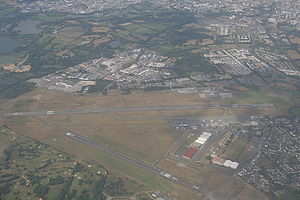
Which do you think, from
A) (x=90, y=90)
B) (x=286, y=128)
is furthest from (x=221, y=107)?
(x=90, y=90)

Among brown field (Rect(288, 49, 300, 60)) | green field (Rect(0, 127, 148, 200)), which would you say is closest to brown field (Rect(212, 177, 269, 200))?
green field (Rect(0, 127, 148, 200))

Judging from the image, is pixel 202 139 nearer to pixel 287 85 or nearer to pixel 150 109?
pixel 150 109

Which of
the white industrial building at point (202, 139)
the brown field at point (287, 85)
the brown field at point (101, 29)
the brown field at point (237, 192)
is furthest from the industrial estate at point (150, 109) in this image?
the brown field at point (101, 29)

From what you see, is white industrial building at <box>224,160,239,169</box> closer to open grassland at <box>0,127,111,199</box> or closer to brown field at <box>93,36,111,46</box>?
open grassland at <box>0,127,111,199</box>

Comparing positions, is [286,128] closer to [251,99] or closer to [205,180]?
[251,99]

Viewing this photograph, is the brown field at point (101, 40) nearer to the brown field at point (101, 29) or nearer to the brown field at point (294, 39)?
the brown field at point (101, 29)
